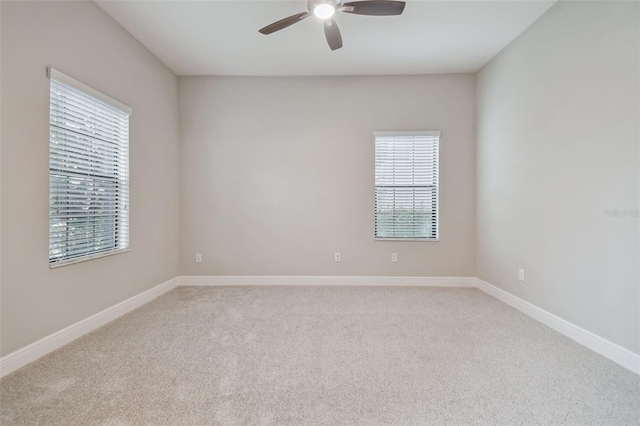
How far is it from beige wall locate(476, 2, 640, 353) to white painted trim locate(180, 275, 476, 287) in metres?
0.56

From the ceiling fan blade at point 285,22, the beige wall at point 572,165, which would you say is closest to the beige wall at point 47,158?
the ceiling fan blade at point 285,22

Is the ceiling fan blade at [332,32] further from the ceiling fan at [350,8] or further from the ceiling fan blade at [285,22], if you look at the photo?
the ceiling fan blade at [285,22]

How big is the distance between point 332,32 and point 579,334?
3.20m

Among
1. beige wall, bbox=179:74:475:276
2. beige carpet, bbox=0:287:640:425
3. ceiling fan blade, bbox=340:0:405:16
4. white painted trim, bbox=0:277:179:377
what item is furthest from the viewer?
beige wall, bbox=179:74:475:276

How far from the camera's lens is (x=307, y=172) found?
3.68 m

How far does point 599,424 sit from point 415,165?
288 centimetres

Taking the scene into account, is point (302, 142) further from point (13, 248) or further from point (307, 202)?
point (13, 248)

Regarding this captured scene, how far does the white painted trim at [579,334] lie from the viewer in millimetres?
1806

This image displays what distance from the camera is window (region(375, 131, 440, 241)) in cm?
364

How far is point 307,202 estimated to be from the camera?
3693 mm

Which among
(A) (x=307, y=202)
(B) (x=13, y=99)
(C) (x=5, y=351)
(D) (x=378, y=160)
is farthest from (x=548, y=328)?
(B) (x=13, y=99)

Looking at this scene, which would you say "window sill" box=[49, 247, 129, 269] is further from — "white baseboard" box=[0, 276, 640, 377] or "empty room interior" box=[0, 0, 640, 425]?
"white baseboard" box=[0, 276, 640, 377]

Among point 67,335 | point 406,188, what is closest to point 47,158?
point 67,335

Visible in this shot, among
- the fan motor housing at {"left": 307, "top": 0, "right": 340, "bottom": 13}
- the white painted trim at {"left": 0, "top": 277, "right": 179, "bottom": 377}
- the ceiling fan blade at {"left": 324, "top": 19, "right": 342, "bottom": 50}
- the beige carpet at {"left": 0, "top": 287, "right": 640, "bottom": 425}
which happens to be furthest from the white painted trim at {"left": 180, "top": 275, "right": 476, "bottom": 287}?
the fan motor housing at {"left": 307, "top": 0, "right": 340, "bottom": 13}
